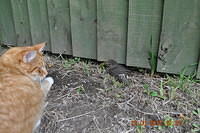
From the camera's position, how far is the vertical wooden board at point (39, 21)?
2154 mm

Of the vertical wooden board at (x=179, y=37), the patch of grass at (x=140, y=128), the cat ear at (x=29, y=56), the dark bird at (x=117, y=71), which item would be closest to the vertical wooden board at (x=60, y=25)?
the dark bird at (x=117, y=71)

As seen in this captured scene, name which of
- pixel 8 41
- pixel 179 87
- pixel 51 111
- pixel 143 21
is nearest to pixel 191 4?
pixel 143 21

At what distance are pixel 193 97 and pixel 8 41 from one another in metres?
1.91

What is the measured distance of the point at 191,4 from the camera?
168cm

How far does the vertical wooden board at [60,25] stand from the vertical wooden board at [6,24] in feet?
1.53

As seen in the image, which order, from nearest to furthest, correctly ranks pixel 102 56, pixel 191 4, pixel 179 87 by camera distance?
pixel 191 4
pixel 179 87
pixel 102 56

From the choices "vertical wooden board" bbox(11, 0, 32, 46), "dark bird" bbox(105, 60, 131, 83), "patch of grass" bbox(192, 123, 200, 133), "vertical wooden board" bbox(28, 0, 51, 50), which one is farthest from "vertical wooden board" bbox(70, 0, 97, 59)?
"patch of grass" bbox(192, 123, 200, 133)

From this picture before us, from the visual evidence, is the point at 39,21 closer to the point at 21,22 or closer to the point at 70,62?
the point at 21,22

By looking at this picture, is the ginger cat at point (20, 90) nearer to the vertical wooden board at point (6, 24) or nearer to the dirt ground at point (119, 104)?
the dirt ground at point (119, 104)

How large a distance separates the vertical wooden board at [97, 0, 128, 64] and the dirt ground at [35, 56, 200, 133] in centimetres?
18

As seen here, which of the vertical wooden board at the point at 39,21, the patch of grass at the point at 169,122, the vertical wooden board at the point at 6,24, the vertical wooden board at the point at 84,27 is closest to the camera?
the patch of grass at the point at 169,122

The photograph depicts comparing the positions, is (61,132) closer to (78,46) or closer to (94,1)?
(78,46)

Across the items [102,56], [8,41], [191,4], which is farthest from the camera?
[8,41]

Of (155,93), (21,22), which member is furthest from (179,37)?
(21,22)
